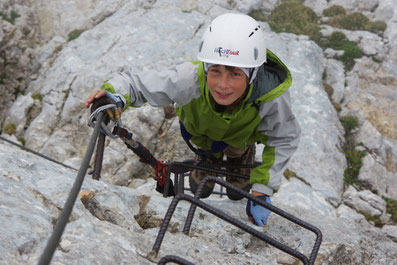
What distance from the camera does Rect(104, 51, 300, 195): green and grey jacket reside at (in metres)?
4.04

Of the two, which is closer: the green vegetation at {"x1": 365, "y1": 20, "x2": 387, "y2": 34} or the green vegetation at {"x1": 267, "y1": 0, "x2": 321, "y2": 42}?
→ the green vegetation at {"x1": 365, "y1": 20, "x2": 387, "y2": 34}

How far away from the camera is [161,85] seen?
418 cm

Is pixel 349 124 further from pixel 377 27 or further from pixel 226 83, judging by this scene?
pixel 226 83

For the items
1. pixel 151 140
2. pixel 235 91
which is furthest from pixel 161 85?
pixel 151 140

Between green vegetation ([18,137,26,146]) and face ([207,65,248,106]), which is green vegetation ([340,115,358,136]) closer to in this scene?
face ([207,65,248,106])

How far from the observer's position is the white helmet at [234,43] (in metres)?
3.83

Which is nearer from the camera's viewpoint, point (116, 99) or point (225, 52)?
point (116, 99)

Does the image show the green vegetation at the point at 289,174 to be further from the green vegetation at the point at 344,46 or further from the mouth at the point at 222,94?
the green vegetation at the point at 344,46

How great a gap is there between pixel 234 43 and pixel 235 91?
59 centimetres

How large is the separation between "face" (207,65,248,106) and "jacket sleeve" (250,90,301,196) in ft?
1.79

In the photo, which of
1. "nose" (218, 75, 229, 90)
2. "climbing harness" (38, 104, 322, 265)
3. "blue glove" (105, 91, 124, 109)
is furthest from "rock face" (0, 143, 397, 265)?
"nose" (218, 75, 229, 90)

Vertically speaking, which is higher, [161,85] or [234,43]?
[234,43]

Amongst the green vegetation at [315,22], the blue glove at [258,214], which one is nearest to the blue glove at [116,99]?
the blue glove at [258,214]

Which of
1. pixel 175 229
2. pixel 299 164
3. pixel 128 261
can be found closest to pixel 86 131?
pixel 299 164
